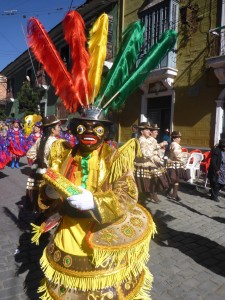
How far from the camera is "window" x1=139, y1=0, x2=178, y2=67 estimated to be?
1159cm

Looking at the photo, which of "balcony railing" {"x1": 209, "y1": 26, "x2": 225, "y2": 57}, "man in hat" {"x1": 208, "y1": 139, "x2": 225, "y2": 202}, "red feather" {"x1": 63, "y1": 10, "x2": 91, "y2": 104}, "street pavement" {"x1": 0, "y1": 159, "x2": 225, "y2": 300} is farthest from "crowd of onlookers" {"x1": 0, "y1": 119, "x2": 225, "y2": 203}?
"balcony railing" {"x1": 209, "y1": 26, "x2": 225, "y2": 57}

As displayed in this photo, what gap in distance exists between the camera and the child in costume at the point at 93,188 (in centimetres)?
190

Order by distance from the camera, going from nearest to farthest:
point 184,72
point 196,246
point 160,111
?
point 196,246
point 184,72
point 160,111

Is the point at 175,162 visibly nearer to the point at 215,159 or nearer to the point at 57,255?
the point at 215,159

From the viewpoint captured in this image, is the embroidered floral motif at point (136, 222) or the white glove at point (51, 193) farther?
the white glove at point (51, 193)

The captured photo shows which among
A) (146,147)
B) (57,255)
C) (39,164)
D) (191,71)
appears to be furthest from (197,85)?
(57,255)

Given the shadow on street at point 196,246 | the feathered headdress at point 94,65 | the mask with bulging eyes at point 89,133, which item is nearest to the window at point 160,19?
the shadow on street at point 196,246

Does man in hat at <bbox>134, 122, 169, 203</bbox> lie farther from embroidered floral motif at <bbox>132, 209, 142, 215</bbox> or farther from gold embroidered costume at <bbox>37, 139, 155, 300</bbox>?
gold embroidered costume at <bbox>37, 139, 155, 300</bbox>

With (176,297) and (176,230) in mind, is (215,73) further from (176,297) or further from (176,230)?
(176,297)

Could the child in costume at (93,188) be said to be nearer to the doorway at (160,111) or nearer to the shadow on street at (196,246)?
the shadow on street at (196,246)

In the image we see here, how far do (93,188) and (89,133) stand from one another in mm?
450

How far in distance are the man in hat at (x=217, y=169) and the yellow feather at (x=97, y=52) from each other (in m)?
5.55

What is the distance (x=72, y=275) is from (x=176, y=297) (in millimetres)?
1585

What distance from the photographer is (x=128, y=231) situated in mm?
2018
